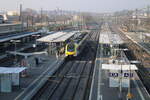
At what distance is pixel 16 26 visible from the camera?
53531mm

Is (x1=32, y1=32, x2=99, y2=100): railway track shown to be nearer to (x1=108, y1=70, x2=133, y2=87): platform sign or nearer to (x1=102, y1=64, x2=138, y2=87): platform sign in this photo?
(x1=108, y1=70, x2=133, y2=87): platform sign

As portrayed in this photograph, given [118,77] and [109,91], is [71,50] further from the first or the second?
[109,91]

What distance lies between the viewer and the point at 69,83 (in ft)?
62.0

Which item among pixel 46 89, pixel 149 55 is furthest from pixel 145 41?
pixel 46 89

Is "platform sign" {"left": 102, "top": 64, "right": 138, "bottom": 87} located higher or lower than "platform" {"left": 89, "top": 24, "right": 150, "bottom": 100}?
higher

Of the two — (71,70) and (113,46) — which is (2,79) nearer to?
(71,70)

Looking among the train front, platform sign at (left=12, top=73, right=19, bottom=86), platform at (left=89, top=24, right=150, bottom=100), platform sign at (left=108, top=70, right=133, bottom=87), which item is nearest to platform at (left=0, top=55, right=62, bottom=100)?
platform sign at (left=12, top=73, right=19, bottom=86)

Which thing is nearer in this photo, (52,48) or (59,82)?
(59,82)

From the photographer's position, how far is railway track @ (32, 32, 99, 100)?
52.2 ft

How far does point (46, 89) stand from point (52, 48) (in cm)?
1636

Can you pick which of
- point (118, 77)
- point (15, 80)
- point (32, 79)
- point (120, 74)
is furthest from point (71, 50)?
point (120, 74)

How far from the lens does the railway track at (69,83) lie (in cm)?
1591

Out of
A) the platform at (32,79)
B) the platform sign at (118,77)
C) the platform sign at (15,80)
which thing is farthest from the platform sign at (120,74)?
the platform sign at (15,80)

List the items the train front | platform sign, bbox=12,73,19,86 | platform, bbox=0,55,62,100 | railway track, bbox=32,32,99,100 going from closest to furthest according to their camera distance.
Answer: platform, bbox=0,55,62,100
railway track, bbox=32,32,99,100
platform sign, bbox=12,73,19,86
the train front
